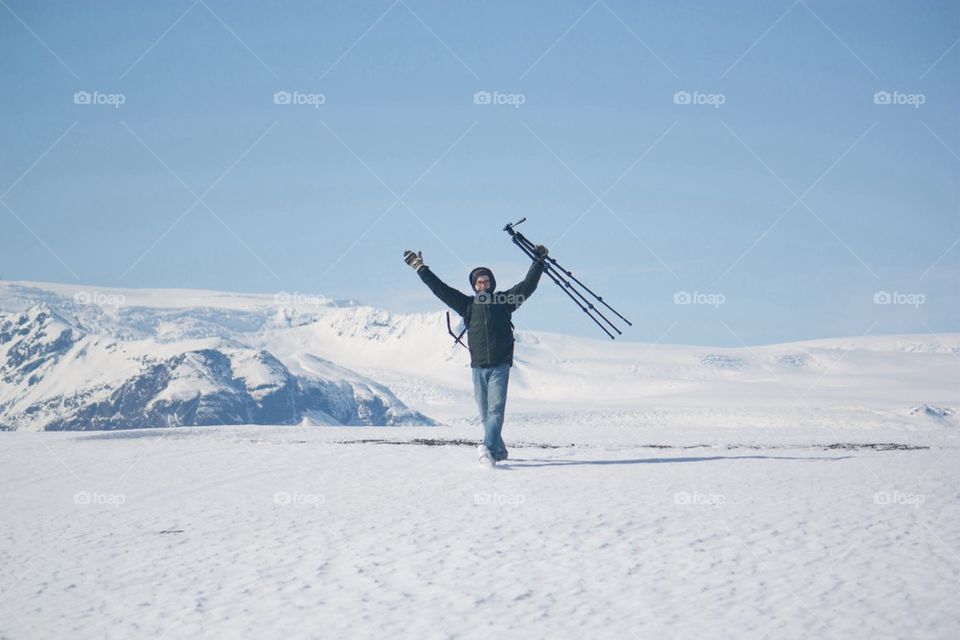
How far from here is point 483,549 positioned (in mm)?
8867

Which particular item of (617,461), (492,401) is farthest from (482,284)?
(617,461)

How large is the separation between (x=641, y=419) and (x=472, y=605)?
394 ft

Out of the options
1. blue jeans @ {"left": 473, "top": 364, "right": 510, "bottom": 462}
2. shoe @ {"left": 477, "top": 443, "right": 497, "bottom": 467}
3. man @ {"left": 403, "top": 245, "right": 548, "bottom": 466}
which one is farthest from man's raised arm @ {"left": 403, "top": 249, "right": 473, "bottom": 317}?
shoe @ {"left": 477, "top": 443, "right": 497, "bottom": 467}

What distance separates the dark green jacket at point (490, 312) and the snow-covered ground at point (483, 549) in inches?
66.6

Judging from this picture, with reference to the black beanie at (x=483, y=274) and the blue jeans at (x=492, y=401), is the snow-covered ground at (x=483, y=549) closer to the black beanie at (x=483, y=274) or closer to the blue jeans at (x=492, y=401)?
the blue jeans at (x=492, y=401)

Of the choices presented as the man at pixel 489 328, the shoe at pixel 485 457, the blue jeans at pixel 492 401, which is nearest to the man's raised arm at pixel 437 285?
the man at pixel 489 328

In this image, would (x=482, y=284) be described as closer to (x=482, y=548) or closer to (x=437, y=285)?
(x=437, y=285)

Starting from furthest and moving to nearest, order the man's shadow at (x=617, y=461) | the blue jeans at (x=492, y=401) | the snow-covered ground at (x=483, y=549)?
1. the man's shadow at (x=617, y=461)
2. the blue jeans at (x=492, y=401)
3. the snow-covered ground at (x=483, y=549)

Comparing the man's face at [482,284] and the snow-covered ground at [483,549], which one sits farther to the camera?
the man's face at [482,284]

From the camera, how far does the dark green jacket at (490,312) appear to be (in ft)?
47.3

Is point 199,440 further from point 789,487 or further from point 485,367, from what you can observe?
point 789,487

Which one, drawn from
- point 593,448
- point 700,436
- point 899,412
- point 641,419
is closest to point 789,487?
point 593,448

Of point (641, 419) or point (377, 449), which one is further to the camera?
point (641, 419)

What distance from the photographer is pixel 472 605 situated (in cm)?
737
